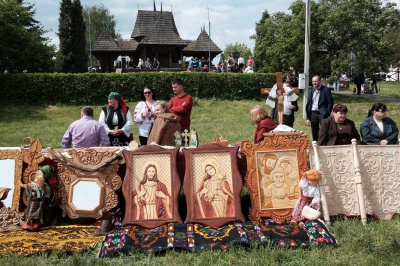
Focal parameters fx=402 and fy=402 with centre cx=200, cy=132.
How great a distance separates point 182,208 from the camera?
17.3ft

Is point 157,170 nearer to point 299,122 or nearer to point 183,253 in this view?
point 183,253

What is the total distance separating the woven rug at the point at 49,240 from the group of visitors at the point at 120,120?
1497mm

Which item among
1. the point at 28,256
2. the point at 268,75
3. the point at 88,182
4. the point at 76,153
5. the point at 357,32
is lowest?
the point at 28,256

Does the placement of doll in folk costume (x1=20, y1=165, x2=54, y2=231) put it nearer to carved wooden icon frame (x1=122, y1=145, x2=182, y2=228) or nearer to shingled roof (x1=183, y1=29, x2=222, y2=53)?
carved wooden icon frame (x1=122, y1=145, x2=182, y2=228)

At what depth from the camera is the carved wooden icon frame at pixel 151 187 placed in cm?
450

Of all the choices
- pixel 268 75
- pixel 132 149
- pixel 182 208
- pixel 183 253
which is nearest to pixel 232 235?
pixel 183 253

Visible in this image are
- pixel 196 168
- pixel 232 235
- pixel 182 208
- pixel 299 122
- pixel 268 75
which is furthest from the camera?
pixel 268 75

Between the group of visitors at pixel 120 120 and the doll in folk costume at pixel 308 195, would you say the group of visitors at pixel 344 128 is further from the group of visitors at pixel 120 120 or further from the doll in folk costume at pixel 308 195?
the group of visitors at pixel 120 120

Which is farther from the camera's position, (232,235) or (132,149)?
(132,149)

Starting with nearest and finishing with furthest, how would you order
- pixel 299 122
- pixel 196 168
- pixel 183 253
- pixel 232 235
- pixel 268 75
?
pixel 183 253
pixel 232 235
pixel 196 168
pixel 299 122
pixel 268 75

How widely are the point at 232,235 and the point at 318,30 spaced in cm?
1809

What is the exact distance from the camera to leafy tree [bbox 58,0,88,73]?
3453cm

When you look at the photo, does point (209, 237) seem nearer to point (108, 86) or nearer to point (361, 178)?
point (361, 178)

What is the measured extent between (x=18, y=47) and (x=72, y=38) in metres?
12.7
